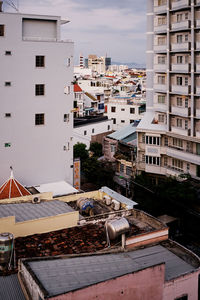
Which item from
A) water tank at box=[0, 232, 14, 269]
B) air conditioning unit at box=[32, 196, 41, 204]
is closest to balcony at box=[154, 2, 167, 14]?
air conditioning unit at box=[32, 196, 41, 204]

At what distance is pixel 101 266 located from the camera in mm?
15719

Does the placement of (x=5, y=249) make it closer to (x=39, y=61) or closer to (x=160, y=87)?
(x=39, y=61)

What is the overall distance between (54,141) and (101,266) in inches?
812

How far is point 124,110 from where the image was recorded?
246 ft

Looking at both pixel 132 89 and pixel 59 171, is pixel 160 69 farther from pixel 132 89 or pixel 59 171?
pixel 132 89

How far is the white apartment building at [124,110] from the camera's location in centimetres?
7381

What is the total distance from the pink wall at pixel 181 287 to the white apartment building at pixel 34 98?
20289 mm

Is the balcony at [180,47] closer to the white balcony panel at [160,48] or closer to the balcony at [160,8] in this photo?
the white balcony panel at [160,48]

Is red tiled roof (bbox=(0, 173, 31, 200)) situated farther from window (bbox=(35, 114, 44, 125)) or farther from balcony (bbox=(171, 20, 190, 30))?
balcony (bbox=(171, 20, 190, 30))

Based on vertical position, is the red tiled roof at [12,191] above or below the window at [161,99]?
below

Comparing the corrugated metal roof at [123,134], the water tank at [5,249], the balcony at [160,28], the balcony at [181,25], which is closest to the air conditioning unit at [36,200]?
the water tank at [5,249]

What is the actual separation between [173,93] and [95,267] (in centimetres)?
3014

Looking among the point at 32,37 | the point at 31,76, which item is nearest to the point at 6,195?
the point at 31,76

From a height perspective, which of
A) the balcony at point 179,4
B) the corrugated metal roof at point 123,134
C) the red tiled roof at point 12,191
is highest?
the balcony at point 179,4
